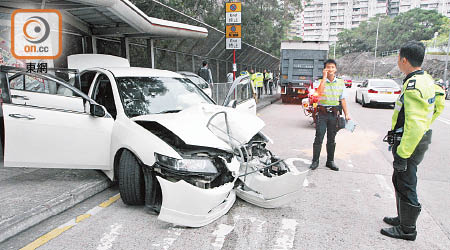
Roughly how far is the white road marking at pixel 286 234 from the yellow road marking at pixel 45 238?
88.7 inches

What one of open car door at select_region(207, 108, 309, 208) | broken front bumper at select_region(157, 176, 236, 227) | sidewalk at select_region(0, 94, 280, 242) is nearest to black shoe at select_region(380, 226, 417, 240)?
open car door at select_region(207, 108, 309, 208)

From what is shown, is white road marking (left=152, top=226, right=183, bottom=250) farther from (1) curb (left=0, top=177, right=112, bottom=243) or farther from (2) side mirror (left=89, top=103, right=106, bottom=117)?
(2) side mirror (left=89, top=103, right=106, bottom=117)

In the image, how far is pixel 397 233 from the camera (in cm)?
336

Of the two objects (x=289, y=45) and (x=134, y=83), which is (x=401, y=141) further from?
(x=289, y=45)

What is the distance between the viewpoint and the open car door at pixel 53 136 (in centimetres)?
400

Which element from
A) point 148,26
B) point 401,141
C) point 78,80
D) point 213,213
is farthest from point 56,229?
point 148,26

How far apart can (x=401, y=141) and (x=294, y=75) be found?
1496 cm

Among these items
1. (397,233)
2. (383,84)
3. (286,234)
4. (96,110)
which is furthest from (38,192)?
(383,84)

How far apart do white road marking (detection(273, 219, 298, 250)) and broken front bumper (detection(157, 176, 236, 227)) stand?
718 mm

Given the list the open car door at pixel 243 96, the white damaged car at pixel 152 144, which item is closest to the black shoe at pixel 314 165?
the open car door at pixel 243 96

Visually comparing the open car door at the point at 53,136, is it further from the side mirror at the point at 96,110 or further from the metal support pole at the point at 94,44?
the metal support pole at the point at 94,44

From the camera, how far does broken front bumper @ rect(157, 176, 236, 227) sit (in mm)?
3180

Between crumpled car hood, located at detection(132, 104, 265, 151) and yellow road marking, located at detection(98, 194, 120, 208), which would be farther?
yellow road marking, located at detection(98, 194, 120, 208)

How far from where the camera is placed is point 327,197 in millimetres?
4457
